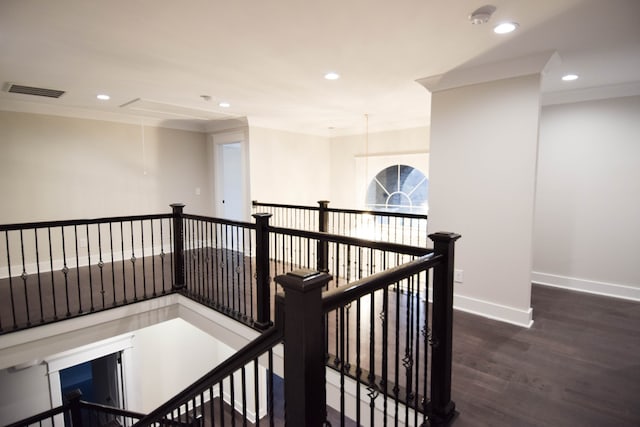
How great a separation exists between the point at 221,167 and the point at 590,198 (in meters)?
5.84

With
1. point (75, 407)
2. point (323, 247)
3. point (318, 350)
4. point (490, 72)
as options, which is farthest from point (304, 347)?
point (75, 407)

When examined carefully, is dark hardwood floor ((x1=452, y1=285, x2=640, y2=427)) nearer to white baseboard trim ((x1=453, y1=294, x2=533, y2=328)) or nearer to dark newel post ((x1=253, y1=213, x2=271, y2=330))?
white baseboard trim ((x1=453, y1=294, x2=533, y2=328))

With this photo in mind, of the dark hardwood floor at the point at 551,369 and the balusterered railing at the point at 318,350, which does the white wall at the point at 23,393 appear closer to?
the balusterered railing at the point at 318,350

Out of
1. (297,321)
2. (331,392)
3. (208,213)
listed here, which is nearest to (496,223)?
(331,392)

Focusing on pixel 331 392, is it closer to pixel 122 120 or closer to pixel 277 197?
pixel 277 197

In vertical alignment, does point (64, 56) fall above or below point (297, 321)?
above

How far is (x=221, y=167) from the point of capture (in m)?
6.72

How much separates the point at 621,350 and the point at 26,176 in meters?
7.13

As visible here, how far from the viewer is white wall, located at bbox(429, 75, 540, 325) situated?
3178 millimetres

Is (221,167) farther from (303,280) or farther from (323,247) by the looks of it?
(303,280)

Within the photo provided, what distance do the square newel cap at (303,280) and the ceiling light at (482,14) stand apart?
208 centimetres

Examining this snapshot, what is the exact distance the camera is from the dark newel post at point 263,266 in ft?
10.3

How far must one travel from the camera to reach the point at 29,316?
3.48 meters

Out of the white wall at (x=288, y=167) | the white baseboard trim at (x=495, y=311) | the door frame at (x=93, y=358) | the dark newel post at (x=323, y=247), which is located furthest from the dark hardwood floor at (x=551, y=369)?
the door frame at (x=93, y=358)
